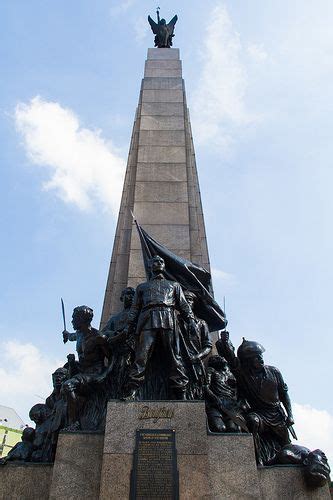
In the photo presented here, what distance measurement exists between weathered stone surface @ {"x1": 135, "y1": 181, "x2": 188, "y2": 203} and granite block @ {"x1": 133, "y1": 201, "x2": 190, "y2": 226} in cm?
15

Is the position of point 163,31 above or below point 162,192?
above

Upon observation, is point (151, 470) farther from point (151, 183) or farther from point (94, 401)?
point (151, 183)

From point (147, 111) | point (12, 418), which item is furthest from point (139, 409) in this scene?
point (12, 418)

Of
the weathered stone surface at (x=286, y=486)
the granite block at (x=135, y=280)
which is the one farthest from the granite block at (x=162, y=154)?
the weathered stone surface at (x=286, y=486)

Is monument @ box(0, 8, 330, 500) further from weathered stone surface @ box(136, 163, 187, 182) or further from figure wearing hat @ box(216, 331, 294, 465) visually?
weathered stone surface @ box(136, 163, 187, 182)

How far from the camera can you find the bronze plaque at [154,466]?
5.88 metres

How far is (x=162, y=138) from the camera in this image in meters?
13.4

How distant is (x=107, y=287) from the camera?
11.5 meters

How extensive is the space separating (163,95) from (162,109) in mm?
770

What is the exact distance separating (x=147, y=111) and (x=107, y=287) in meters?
6.09

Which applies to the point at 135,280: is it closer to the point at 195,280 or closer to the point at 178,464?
the point at 195,280

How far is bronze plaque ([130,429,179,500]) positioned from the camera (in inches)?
232

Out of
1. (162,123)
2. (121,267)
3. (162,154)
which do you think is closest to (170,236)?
(121,267)
